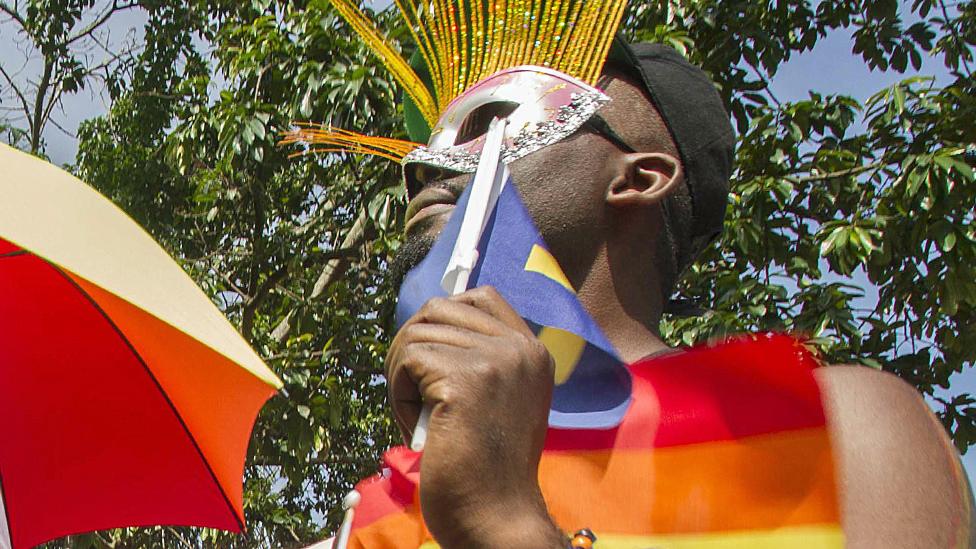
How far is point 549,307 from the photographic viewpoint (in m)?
1.57

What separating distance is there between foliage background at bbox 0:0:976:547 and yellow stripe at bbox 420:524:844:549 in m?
2.59

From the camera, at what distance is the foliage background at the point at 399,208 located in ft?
16.0

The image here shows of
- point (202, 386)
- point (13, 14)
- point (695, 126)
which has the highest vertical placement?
point (13, 14)

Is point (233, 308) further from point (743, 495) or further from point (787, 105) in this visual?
point (743, 495)

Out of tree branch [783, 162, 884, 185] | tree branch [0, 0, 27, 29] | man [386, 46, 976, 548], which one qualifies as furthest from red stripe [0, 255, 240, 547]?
tree branch [0, 0, 27, 29]

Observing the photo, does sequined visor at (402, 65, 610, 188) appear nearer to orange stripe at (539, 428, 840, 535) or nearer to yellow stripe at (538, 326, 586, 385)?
yellow stripe at (538, 326, 586, 385)

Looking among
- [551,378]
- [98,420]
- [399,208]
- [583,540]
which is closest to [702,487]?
[583,540]

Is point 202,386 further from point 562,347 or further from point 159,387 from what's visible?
point 562,347

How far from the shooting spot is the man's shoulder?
135 cm

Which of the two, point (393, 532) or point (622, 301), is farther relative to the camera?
point (622, 301)

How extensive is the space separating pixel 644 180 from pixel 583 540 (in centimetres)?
75

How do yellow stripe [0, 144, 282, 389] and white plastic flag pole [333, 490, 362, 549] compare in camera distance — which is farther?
yellow stripe [0, 144, 282, 389]

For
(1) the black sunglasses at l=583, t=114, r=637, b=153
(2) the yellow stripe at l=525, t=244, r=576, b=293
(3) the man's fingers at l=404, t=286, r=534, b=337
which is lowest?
(3) the man's fingers at l=404, t=286, r=534, b=337

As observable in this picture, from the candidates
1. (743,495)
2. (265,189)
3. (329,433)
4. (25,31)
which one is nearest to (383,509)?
(743,495)
